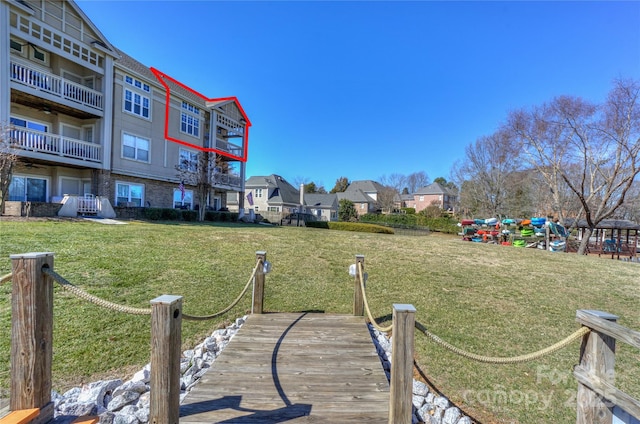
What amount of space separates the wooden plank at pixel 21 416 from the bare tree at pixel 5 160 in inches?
483

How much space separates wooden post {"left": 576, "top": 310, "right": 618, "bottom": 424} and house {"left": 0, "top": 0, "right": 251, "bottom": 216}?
15941mm

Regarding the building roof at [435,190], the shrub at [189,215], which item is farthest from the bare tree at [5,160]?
the building roof at [435,190]

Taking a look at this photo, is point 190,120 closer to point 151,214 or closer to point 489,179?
point 151,214

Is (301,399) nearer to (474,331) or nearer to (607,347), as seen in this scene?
(607,347)

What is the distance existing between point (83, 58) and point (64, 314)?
52.0ft

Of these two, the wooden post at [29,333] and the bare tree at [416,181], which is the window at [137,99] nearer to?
the wooden post at [29,333]

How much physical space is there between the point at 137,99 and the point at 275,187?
26187 mm

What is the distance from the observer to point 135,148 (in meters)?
16.7

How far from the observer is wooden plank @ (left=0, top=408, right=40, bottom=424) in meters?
1.90

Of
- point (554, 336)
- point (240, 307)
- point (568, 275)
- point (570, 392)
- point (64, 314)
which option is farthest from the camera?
point (568, 275)

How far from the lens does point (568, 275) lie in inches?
321

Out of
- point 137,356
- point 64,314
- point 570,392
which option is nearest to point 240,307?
point 137,356

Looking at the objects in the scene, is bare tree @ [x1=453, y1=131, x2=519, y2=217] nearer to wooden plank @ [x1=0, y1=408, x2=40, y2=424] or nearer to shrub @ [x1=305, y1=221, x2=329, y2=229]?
shrub @ [x1=305, y1=221, x2=329, y2=229]

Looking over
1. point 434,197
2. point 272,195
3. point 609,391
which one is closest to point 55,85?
point 609,391
